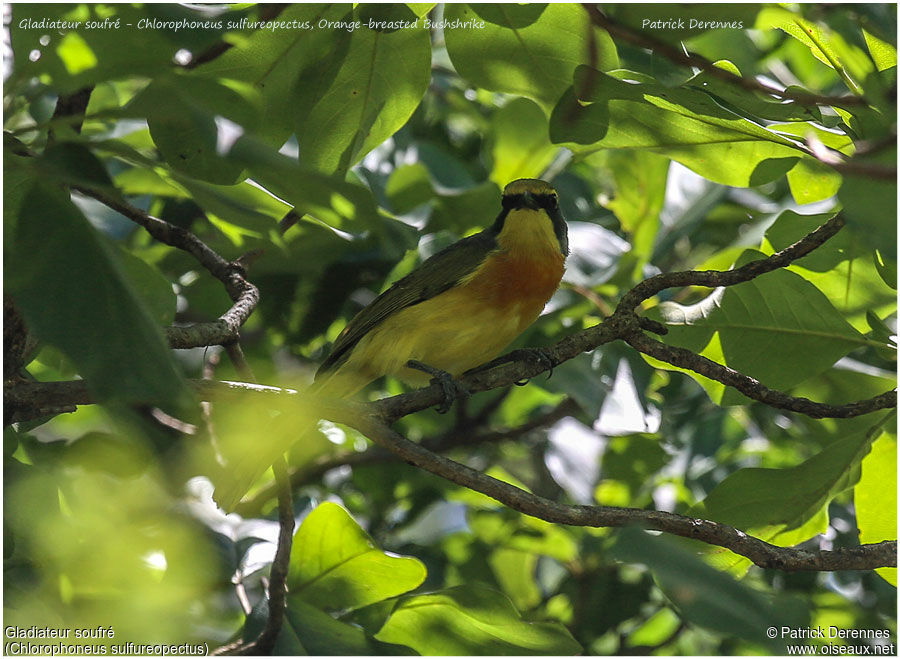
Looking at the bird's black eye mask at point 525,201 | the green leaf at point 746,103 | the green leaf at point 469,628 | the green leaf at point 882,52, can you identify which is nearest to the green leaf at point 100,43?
the green leaf at point 746,103

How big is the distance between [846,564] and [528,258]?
2062 millimetres

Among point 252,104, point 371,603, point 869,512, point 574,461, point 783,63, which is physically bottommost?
point 574,461

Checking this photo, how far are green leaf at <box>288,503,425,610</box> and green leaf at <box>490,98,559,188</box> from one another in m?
2.04

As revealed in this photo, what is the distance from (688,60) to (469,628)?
1.60 meters

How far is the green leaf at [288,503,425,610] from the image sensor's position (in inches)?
105

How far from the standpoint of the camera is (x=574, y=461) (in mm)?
4348

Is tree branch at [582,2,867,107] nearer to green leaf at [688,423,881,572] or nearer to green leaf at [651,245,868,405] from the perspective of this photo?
green leaf at [651,245,868,405]

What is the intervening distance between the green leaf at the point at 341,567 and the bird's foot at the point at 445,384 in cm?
56

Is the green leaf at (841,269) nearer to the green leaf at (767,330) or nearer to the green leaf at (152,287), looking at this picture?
the green leaf at (767,330)

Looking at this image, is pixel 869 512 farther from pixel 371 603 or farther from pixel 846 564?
pixel 371 603

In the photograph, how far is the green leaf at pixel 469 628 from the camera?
2.41m

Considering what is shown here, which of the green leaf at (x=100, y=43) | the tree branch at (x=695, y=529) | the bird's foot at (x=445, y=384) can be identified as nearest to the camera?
the green leaf at (x=100, y=43)

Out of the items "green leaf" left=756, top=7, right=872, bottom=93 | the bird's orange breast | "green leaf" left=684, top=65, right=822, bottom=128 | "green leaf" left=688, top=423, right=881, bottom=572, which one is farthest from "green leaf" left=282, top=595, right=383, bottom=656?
"green leaf" left=756, top=7, right=872, bottom=93

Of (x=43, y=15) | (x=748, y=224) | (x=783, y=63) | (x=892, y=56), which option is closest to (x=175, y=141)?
(x=43, y=15)
